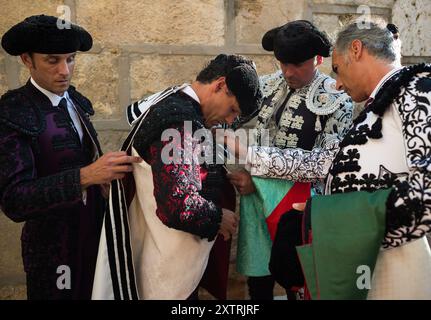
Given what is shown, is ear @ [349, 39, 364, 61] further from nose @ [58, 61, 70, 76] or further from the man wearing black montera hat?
nose @ [58, 61, 70, 76]

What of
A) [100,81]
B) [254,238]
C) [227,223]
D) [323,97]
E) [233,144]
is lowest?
[254,238]

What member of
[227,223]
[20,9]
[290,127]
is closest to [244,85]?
[227,223]

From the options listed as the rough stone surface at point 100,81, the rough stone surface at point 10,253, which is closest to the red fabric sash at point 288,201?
the rough stone surface at point 100,81

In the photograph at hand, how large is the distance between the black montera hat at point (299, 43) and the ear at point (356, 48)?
0.73m

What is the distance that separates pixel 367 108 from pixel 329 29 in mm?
1977

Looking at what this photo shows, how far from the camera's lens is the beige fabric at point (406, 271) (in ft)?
5.90

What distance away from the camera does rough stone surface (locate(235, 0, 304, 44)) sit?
11.3 ft

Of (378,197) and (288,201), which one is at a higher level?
(378,197)

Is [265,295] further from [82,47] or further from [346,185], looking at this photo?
[82,47]

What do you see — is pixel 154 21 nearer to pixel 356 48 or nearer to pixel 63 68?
pixel 63 68

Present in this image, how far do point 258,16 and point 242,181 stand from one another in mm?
1488

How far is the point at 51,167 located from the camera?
2.23m

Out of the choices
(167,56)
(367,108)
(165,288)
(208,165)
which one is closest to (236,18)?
(167,56)

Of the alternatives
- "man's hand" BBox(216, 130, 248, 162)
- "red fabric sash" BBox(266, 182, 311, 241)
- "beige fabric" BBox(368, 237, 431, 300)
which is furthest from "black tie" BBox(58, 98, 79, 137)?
"beige fabric" BBox(368, 237, 431, 300)
